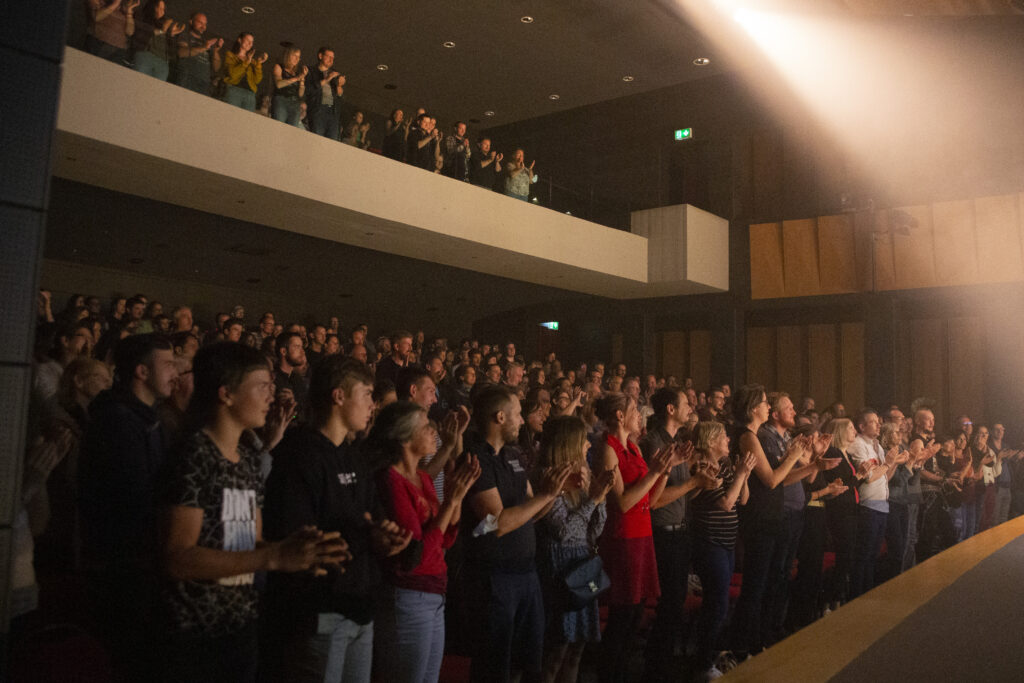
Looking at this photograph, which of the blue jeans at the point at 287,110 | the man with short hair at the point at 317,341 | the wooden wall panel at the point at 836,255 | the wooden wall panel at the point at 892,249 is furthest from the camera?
the wooden wall panel at the point at 836,255

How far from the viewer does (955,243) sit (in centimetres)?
1314

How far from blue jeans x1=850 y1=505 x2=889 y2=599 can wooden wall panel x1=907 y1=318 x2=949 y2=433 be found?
8.94 meters

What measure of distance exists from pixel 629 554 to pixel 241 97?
6.80 meters

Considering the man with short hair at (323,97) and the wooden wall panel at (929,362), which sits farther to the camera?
the wooden wall panel at (929,362)

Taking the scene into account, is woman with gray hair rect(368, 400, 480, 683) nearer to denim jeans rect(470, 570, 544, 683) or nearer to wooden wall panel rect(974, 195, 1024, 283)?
denim jeans rect(470, 570, 544, 683)

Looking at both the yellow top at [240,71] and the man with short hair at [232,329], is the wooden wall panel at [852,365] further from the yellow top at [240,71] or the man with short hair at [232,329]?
the man with short hair at [232,329]

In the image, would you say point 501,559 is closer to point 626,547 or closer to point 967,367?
point 626,547

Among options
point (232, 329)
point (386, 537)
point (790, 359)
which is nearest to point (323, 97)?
point (232, 329)

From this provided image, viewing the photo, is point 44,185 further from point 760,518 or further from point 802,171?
Result: point 802,171

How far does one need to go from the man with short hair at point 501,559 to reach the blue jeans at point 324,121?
273 inches

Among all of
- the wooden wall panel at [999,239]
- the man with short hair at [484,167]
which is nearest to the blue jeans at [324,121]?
the man with short hair at [484,167]

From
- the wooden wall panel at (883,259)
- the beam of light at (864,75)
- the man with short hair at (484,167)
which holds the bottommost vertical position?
the wooden wall panel at (883,259)

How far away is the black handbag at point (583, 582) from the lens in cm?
322

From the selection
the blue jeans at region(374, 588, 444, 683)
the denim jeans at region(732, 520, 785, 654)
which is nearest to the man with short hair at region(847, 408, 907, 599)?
the denim jeans at region(732, 520, 785, 654)
